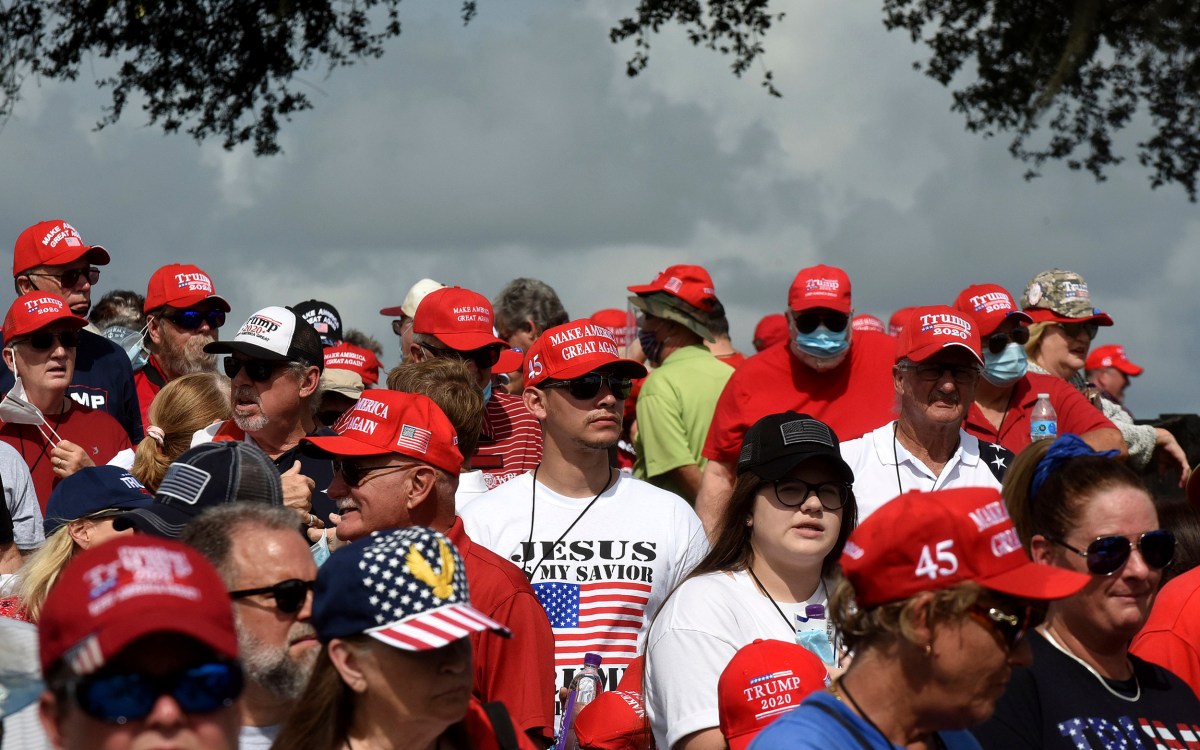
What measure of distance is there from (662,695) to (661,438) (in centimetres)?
302

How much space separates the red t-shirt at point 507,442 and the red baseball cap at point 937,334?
185 cm

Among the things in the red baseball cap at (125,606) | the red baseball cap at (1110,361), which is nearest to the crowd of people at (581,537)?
the red baseball cap at (125,606)

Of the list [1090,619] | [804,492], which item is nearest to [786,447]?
[804,492]

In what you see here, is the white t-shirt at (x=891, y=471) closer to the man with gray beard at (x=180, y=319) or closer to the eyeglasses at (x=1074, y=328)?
the eyeglasses at (x=1074, y=328)

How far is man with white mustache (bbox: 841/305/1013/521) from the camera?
18.3ft

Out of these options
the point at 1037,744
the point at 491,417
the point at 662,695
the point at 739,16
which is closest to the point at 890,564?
the point at 1037,744

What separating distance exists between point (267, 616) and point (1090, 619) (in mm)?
2031

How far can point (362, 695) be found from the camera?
292cm

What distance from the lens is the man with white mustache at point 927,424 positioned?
559 centimetres

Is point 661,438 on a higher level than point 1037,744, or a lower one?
higher

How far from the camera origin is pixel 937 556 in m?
2.79

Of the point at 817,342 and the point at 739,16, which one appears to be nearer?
the point at 739,16

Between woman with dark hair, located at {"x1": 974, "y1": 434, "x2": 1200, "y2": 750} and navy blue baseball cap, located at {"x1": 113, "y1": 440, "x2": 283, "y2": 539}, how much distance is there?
6.74 ft

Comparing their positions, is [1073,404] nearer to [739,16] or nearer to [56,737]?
[739,16]
